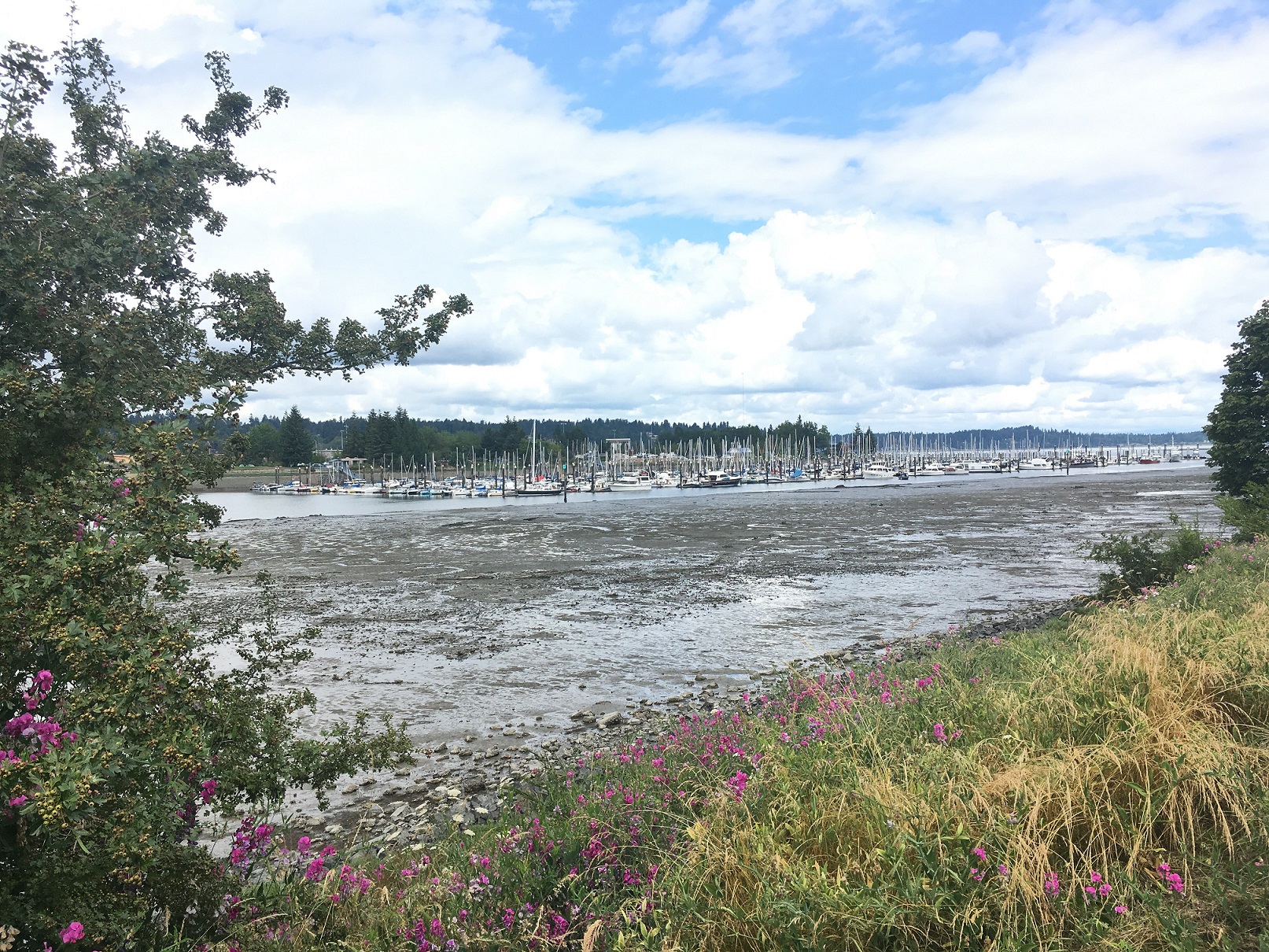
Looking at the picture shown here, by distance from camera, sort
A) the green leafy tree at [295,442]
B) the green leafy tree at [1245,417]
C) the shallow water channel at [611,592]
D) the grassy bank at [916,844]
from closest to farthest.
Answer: the grassy bank at [916,844] < the shallow water channel at [611,592] < the green leafy tree at [1245,417] < the green leafy tree at [295,442]

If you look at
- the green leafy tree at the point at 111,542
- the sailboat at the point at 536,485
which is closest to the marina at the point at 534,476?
the sailboat at the point at 536,485

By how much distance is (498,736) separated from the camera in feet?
41.4

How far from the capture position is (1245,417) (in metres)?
27.0

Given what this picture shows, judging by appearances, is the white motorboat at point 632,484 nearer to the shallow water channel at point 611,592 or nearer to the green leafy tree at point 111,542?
the shallow water channel at point 611,592

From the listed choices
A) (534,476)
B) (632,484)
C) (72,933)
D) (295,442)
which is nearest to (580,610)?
(72,933)

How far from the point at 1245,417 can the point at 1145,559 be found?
13932 mm

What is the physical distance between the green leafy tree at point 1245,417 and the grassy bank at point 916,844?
84.4ft

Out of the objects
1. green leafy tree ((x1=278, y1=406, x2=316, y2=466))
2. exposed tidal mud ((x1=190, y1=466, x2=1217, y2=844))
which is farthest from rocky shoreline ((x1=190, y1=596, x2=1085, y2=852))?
green leafy tree ((x1=278, y1=406, x2=316, y2=466))

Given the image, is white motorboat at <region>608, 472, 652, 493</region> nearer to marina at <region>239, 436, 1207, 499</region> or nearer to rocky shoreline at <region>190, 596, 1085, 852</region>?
marina at <region>239, 436, 1207, 499</region>

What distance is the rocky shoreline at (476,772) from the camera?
28.1ft

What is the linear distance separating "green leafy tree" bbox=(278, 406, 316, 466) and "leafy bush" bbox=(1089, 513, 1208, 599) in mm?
166989

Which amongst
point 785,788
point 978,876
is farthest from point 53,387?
point 978,876

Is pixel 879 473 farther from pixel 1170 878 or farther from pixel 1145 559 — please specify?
pixel 1170 878

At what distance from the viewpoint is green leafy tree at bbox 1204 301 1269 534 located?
86.6ft
